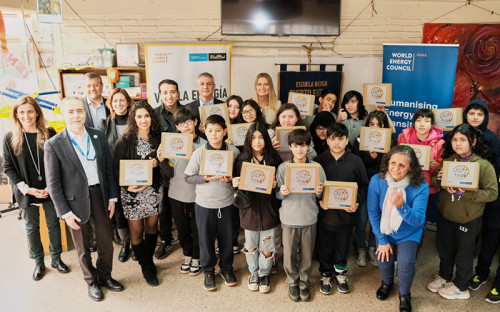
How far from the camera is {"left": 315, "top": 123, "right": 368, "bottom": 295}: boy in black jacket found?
10.0 feet

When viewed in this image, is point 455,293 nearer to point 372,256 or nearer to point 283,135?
point 372,256

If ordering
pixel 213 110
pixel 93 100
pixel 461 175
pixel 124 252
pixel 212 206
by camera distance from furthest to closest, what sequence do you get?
pixel 93 100 < pixel 124 252 < pixel 213 110 < pixel 212 206 < pixel 461 175

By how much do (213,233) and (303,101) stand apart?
65.6 inches

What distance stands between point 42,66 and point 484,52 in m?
5.89

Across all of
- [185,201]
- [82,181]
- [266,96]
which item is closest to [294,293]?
[185,201]

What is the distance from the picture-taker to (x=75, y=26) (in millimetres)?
5082

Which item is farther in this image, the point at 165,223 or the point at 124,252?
the point at 165,223

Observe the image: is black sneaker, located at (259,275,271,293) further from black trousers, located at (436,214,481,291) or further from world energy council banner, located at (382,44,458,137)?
world energy council banner, located at (382,44,458,137)

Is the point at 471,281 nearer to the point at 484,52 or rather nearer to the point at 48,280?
the point at 484,52

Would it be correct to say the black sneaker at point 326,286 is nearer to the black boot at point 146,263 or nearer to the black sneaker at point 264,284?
the black sneaker at point 264,284

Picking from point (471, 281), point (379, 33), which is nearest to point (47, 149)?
point (471, 281)

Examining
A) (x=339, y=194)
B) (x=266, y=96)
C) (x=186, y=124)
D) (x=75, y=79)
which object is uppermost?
(x=75, y=79)

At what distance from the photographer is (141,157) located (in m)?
3.18

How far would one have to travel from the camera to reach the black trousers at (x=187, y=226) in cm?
348
